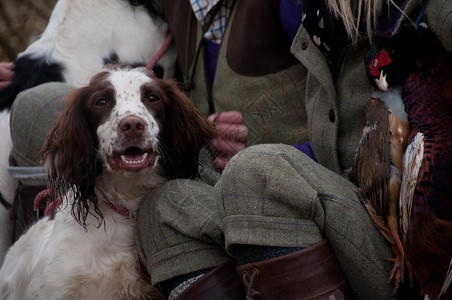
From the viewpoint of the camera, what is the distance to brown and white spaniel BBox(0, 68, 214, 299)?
1.89 m

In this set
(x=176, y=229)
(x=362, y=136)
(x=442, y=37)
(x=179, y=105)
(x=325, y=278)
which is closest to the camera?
(x=442, y=37)

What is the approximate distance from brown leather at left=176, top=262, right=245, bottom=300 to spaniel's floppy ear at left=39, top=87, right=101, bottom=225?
50 cm

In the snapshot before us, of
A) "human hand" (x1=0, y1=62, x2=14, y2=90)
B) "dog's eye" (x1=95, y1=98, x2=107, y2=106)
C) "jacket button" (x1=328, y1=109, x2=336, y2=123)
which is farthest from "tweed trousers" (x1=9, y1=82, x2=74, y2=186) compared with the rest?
"jacket button" (x1=328, y1=109, x2=336, y2=123)

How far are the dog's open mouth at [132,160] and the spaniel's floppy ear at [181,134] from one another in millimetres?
182

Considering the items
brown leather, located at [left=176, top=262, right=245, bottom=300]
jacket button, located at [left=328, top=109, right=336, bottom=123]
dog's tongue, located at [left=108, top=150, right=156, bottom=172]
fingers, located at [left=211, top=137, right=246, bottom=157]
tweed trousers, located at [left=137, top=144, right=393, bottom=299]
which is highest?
jacket button, located at [left=328, top=109, right=336, bottom=123]

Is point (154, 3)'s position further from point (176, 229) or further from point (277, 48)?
point (176, 229)

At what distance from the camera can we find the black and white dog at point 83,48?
8.77 ft

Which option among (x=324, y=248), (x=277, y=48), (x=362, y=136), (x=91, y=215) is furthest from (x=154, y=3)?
(x=324, y=248)

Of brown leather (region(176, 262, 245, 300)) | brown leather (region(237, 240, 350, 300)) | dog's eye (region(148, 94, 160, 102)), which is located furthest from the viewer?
dog's eye (region(148, 94, 160, 102))

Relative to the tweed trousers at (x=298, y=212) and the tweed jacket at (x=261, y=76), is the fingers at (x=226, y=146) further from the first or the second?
the tweed trousers at (x=298, y=212)

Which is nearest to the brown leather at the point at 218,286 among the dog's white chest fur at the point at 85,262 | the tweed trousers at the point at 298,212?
the tweed trousers at the point at 298,212

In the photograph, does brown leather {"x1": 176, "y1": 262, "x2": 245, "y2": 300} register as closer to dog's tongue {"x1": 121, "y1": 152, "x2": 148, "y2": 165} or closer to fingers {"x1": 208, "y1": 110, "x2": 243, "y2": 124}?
dog's tongue {"x1": 121, "y1": 152, "x2": 148, "y2": 165}

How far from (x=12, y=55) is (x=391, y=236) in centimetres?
386

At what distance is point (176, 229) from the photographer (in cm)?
Answer: 179
